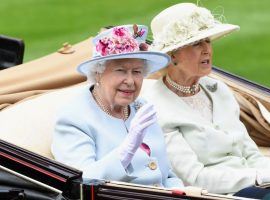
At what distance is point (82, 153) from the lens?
5020 mm

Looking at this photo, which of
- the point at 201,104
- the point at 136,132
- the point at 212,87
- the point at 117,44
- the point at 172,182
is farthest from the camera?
the point at 212,87

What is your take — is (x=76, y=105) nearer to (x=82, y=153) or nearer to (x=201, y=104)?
(x=82, y=153)

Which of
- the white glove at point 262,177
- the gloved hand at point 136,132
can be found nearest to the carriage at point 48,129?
the gloved hand at point 136,132

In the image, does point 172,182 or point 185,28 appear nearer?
point 172,182

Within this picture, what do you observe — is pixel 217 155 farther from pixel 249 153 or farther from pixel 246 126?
pixel 246 126

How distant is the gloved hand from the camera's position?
486cm

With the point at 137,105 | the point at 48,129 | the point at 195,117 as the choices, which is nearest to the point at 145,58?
the point at 137,105

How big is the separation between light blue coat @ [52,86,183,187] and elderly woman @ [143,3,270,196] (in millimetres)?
162

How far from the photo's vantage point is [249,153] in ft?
18.8

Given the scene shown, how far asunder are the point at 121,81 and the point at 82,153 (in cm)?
37

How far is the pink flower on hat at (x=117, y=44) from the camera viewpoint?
5.13m

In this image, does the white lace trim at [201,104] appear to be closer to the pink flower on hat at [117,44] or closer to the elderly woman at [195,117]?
the elderly woman at [195,117]

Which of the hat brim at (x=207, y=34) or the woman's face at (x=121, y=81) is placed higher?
the hat brim at (x=207, y=34)

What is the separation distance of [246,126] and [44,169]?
174 centimetres
